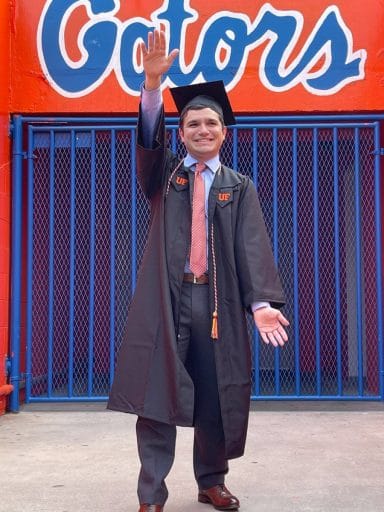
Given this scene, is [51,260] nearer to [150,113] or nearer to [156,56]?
[150,113]

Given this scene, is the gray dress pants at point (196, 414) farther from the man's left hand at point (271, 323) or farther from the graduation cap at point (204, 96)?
the graduation cap at point (204, 96)

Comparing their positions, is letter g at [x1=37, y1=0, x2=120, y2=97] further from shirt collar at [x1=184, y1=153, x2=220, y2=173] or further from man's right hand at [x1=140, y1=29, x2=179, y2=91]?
man's right hand at [x1=140, y1=29, x2=179, y2=91]

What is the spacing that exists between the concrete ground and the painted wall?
2.67 meters

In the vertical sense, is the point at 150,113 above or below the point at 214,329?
above

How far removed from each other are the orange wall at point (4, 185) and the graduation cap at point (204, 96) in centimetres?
281

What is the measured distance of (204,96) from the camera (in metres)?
3.17

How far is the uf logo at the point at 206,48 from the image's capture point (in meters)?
5.88

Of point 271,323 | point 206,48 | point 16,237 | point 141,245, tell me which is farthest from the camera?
point 141,245

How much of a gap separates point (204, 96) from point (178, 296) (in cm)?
97

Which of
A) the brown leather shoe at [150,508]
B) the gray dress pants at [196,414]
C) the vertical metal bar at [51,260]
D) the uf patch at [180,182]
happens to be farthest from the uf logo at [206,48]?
the brown leather shoe at [150,508]

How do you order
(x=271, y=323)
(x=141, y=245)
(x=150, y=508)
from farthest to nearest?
(x=141, y=245) → (x=271, y=323) → (x=150, y=508)

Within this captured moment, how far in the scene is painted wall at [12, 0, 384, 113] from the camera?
19.3 ft

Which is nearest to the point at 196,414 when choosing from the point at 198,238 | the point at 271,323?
the point at 271,323

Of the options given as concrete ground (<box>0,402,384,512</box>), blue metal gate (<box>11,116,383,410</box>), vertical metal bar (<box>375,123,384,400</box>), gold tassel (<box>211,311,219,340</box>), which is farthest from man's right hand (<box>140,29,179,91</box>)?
vertical metal bar (<box>375,123,384,400</box>)
